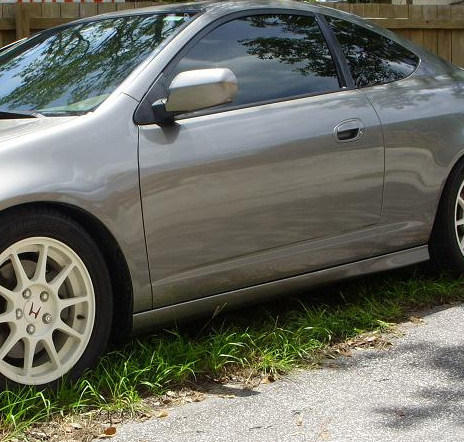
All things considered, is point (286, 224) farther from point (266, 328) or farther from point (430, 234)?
point (430, 234)

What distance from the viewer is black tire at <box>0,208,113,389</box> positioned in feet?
12.5

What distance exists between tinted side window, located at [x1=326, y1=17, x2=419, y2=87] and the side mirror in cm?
113

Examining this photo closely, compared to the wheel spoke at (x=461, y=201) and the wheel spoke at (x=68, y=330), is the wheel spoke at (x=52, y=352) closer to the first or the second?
the wheel spoke at (x=68, y=330)

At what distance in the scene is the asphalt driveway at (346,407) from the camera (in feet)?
12.1

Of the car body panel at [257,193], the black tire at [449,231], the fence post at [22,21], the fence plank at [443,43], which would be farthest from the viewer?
the fence plank at [443,43]

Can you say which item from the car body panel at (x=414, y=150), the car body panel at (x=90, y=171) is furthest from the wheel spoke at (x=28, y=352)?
the car body panel at (x=414, y=150)

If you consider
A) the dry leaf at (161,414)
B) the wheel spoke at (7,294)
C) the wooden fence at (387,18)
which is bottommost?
the dry leaf at (161,414)

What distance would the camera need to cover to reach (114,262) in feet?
13.6

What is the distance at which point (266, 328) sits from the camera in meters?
4.90

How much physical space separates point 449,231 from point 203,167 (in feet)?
5.77

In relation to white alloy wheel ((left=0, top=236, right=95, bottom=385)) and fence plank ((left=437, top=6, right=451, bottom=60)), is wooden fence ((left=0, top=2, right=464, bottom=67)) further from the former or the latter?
white alloy wheel ((left=0, top=236, right=95, bottom=385))

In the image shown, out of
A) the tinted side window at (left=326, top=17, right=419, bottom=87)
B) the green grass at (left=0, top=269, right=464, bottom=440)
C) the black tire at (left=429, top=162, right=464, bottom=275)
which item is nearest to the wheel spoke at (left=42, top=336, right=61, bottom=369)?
the green grass at (left=0, top=269, right=464, bottom=440)

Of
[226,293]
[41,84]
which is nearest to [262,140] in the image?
[226,293]

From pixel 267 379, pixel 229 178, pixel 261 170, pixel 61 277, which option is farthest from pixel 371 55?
pixel 61 277
